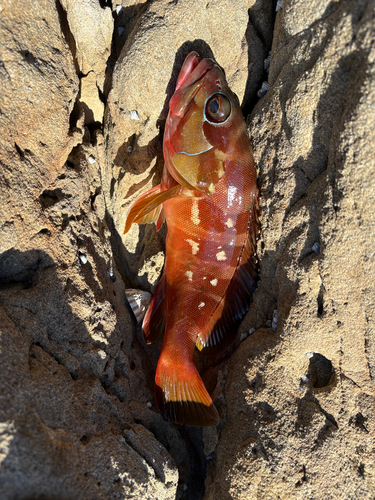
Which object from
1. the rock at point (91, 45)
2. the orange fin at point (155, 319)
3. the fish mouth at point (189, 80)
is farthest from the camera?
the orange fin at point (155, 319)

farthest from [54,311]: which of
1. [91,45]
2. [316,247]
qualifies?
[91,45]

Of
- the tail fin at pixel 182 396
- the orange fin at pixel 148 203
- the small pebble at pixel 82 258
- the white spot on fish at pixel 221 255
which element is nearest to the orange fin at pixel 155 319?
the tail fin at pixel 182 396

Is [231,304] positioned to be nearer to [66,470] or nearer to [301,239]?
[301,239]

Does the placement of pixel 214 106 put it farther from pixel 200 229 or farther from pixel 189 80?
pixel 200 229

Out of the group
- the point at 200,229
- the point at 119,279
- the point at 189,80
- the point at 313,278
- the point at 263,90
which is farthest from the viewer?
the point at 119,279

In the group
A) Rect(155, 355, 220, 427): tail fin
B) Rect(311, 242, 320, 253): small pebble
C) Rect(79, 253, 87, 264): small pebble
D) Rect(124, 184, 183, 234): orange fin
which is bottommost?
Rect(155, 355, 220, 427): tail fin

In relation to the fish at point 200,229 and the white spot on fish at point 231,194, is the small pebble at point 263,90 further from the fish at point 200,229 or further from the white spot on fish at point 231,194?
the white spot on fish at point 231,194

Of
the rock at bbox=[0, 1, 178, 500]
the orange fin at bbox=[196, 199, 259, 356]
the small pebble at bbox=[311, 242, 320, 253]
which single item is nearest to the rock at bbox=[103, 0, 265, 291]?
the rock at bbox=[0, 1, 178, 500]

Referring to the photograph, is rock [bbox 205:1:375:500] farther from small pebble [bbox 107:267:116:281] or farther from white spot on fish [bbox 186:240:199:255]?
small pebble [bbox 107:267:116:281]
